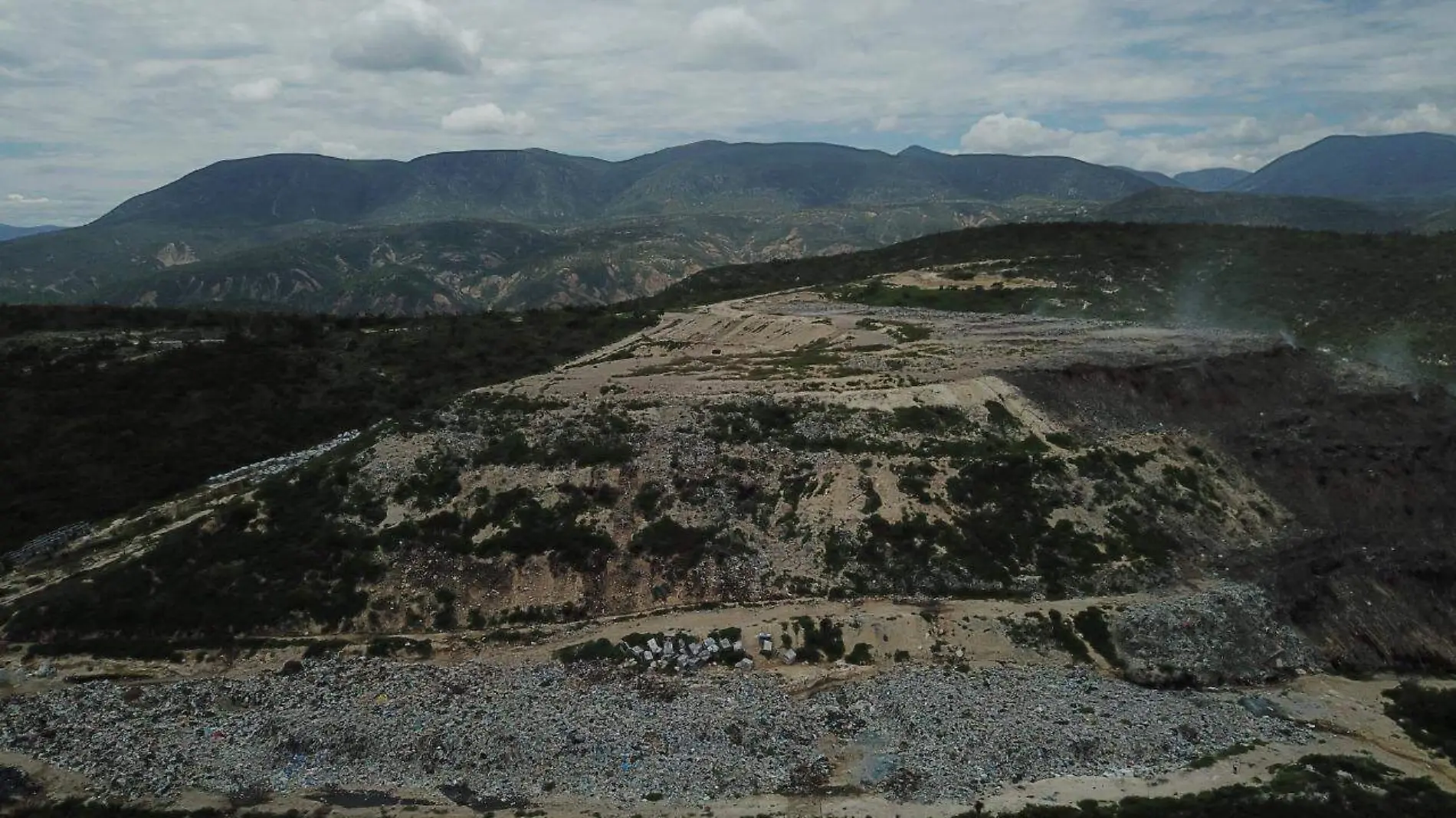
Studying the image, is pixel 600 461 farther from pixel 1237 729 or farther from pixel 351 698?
pixel 1237 729

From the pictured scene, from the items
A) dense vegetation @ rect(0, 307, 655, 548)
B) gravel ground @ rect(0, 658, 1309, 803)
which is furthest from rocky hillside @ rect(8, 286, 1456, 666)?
dense vegetation @ rect(0, 307, 655, 548)

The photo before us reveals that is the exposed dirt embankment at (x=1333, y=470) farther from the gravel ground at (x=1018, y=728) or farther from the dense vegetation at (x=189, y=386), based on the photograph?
the dense vegetation at (x=189, y=386)

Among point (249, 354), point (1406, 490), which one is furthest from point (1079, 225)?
point (249, 354)

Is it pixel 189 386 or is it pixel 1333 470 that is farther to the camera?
pixel 189 386

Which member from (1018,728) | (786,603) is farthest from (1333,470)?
(786,603)

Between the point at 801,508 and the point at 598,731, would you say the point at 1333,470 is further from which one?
the point at 598,731

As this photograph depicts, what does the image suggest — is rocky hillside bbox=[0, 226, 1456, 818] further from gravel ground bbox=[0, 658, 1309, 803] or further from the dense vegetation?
the dense vegetation
